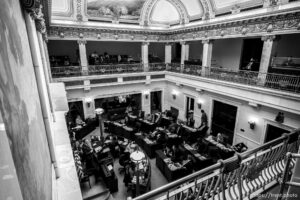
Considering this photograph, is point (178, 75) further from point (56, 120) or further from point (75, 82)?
point (56, 120)

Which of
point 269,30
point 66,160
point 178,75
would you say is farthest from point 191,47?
point 66,160

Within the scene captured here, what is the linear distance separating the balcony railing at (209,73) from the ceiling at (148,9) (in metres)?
3.39

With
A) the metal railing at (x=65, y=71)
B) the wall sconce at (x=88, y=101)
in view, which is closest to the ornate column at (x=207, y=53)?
the wall sconce at (x=88, y=101)

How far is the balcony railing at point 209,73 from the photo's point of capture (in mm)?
7588

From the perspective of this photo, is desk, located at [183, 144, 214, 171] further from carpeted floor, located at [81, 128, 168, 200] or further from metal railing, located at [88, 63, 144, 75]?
metal railing, located at [88, 63, 144, 75]

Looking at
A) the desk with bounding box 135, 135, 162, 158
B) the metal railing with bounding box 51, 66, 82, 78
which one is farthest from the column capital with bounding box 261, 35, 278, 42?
the metal railing with bounding box 51, 66, 82, 78

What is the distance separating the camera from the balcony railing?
7588mm

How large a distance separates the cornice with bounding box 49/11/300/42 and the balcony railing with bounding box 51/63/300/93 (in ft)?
6.48

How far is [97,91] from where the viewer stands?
41.1ft

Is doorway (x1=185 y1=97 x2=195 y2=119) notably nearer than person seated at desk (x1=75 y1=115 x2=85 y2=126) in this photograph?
No

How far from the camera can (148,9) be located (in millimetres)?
13289

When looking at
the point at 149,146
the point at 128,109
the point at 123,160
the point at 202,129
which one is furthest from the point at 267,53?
the point at 128,109

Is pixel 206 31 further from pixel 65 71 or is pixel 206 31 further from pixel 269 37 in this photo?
pixel 65 71

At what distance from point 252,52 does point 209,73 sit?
11.1 ft
